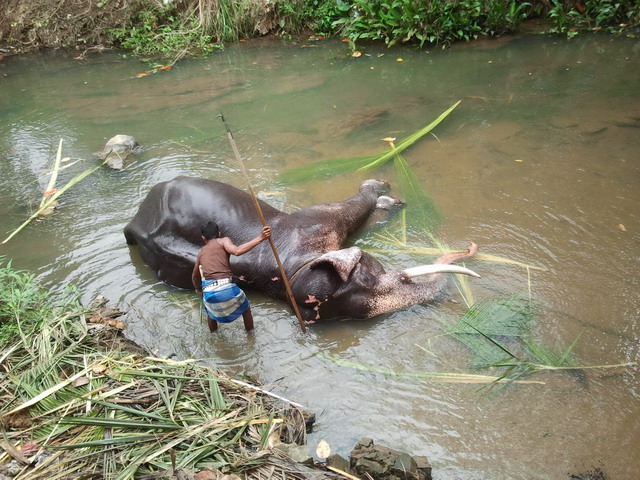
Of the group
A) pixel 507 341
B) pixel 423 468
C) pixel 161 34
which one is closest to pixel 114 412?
pixel 423 468

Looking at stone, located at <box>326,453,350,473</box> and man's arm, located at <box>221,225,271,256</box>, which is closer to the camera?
stone, located at <box>326,453,350,473</box>

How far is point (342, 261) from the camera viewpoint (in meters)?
4.48

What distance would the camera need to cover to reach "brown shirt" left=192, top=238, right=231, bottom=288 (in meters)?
4.17

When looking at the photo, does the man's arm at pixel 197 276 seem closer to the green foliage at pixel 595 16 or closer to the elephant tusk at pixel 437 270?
the elephant tusk at pixel 437 270

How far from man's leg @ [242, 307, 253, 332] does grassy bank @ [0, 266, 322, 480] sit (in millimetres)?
592

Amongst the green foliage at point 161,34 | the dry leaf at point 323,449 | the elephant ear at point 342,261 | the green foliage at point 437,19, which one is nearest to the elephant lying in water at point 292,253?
the elephant ear at point 342,261

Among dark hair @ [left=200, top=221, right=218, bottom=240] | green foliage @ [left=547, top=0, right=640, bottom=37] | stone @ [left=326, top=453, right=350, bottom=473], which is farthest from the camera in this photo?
green foliage @ [left=547, top=0, right=640, bottom=37]

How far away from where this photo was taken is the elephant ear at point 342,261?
444 cm

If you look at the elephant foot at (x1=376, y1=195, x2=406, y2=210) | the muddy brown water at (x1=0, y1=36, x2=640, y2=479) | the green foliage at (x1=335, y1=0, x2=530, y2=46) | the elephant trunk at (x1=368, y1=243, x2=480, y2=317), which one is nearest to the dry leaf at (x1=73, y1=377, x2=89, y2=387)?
the muddy brown water at (x1=0, y1=36, x2=640, y2=479)

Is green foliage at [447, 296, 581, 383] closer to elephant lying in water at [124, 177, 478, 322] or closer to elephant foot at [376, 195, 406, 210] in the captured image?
elephant lying in water at [124, 177, 478, 322]

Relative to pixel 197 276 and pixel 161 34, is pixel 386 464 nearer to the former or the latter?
pixel 197 276

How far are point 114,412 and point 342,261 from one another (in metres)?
2.02

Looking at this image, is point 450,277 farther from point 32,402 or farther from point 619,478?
point 32,402

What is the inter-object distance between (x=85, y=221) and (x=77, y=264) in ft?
2.74
